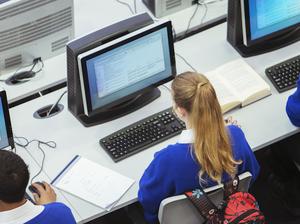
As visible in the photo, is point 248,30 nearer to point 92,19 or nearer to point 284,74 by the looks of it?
point 284,74

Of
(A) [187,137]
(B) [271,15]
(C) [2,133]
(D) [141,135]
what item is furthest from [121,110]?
(B) [271,15]

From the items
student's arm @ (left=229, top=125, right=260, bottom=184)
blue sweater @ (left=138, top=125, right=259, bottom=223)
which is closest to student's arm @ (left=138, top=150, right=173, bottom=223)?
blue sweater @ (left=138, top=125, right=259, bottom=223)

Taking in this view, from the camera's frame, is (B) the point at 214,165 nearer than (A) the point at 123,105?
Yes

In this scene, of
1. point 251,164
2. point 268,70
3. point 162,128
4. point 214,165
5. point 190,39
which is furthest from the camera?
point 190,39

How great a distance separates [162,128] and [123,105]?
241 mm

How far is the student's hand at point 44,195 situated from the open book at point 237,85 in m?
0.89

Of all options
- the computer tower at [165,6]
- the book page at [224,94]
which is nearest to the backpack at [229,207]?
the book page at [224,94]

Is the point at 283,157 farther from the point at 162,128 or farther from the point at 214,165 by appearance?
the point at 214,165

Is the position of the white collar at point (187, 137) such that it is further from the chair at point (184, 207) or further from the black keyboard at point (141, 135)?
the black keyboard at point (141, 135)

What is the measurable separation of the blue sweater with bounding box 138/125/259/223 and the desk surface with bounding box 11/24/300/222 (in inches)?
5.5

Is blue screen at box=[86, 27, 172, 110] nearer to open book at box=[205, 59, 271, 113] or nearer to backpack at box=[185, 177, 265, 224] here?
open book at box=[205, 59, 271, 113]

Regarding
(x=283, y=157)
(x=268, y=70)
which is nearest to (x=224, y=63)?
(x=268, y=70)

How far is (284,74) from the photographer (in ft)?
10.5

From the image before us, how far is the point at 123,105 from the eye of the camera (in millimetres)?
3090
